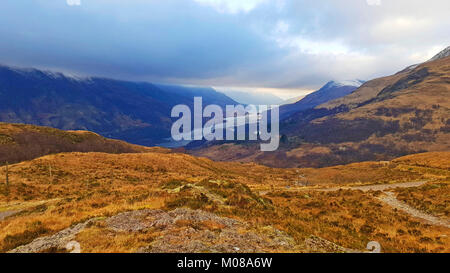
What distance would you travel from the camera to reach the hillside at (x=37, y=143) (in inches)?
3177

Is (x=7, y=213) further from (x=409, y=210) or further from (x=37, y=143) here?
(x=37, y=143)

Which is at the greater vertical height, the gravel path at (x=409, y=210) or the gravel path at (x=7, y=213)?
the gravel path at (x=7, y=213)

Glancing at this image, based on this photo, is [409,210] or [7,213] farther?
[409,210]

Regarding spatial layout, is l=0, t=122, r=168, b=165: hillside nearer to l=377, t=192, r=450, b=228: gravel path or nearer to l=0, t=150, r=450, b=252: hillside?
l=0, t=150, r=450, b=252: hillside

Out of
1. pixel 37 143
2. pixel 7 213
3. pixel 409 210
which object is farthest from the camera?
pixel 37 143

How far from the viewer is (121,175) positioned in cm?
5262

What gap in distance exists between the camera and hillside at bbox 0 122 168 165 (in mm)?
80688

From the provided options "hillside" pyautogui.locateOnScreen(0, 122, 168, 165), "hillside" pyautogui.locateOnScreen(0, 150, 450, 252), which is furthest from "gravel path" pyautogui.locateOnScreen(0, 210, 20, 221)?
"hillside" pyautogui.locateOnScreen(0, 122, 168, 165)

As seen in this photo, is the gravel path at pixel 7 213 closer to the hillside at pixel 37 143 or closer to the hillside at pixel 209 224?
the hillside at pixel 209 224

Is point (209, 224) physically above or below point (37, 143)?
below

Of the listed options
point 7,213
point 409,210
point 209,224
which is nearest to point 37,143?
point 7,213

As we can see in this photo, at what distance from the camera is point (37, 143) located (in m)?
93.1

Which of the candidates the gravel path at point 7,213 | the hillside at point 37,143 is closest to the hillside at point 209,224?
the gravel path at point 7,213
